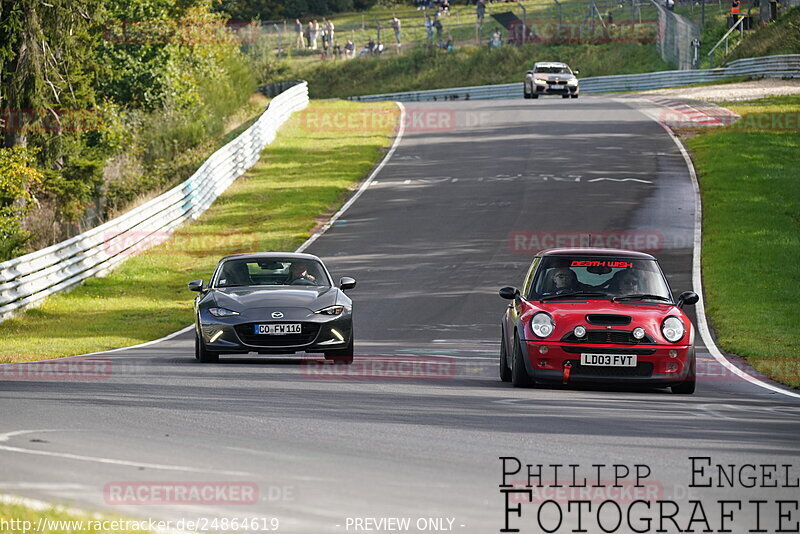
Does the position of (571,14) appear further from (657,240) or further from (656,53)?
(657,240)

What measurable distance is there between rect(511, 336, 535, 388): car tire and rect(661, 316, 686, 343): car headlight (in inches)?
57.7

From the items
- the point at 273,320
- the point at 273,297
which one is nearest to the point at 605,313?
the point at 273,320

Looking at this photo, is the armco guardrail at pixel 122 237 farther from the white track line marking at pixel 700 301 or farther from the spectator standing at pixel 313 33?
the spectator standing at pixel 313 33

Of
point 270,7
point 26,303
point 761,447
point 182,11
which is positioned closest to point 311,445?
point 761,447

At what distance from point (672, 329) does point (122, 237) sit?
828 inches

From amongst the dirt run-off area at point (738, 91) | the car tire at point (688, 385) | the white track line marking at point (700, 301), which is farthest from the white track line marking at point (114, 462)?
the dirt run-off area at point (738, 91)

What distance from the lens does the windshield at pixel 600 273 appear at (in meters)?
14.3

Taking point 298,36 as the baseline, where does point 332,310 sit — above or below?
above

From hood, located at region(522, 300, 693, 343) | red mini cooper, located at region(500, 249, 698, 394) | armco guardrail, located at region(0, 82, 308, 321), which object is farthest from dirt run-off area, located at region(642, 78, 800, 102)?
red mini cooper, located at region(500, 249, 698, 394)

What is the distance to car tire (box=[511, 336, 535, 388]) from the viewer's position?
1348cm

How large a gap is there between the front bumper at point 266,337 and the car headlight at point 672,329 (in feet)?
14.5

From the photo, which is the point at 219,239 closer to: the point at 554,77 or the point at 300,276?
the point at 300,276

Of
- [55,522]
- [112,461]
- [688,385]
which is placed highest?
[55,522]

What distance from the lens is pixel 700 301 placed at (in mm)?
24609
